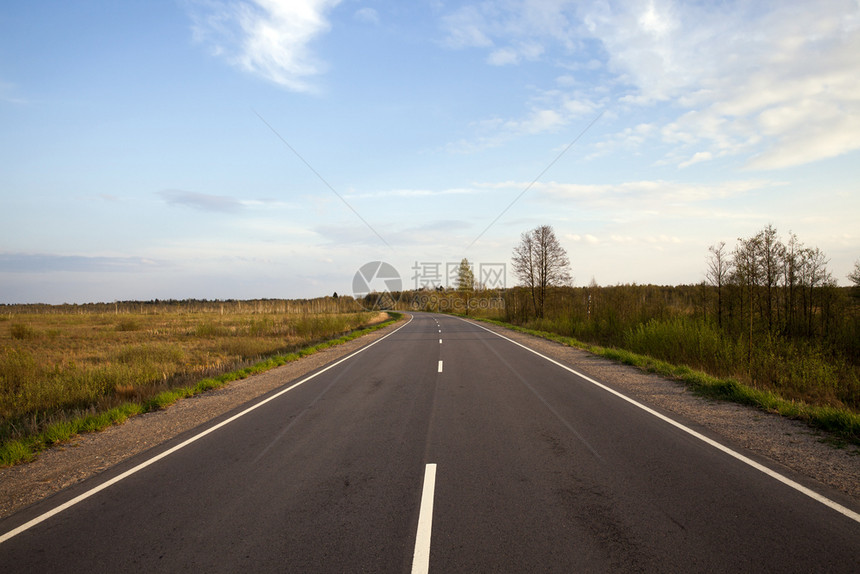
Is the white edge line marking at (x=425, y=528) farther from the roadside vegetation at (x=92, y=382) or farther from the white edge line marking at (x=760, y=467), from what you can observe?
the roadside vegetation at (x=92, y=382)

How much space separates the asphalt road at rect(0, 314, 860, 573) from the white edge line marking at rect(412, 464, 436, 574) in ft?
0.05

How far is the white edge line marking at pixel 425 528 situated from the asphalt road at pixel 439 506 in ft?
0.05

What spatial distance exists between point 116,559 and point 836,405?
11608 mm

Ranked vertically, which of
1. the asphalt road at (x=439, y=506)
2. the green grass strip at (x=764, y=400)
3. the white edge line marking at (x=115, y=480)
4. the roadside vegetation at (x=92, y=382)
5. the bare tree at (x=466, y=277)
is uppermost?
the bare tree at (x=466, y=277)

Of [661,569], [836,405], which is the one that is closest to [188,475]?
[661,569]

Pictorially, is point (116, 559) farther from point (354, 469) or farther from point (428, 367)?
point (428, 367)

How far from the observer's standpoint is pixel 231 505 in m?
4.23

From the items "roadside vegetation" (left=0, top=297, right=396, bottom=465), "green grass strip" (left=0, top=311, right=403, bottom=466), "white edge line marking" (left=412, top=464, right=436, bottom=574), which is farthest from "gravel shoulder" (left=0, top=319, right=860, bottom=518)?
"white edge line marking" (left=412, top=464, right=436, bottom=574)

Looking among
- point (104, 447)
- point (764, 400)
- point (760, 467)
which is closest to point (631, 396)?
point (764, 400)

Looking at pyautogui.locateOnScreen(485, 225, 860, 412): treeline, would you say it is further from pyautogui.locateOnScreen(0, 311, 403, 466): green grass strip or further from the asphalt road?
pyautogui.locateOnScreen(0, 311, 403, 466): green grass strip

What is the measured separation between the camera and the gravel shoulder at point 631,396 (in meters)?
4.89

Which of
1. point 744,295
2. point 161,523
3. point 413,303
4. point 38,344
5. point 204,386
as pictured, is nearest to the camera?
point 161,523

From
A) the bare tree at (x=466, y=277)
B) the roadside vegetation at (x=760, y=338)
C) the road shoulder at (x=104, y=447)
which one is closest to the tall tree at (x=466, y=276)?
the bare tree at (x=466, y=277)

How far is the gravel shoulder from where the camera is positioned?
4.89m
